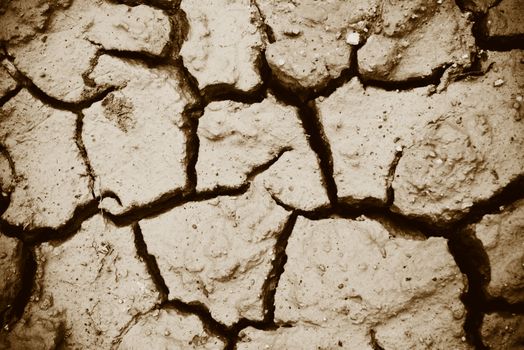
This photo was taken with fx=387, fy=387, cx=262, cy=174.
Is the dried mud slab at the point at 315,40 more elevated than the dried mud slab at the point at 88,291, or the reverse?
the dried mud slab at the point at 315,40

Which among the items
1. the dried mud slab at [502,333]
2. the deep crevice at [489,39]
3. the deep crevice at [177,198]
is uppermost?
the deep crevice at [489,39]

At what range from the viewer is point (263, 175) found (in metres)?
1.45

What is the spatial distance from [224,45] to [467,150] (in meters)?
0.98

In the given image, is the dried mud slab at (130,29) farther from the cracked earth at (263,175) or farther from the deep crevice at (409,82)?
the deep crevice at (409,82)

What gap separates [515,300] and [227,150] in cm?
110

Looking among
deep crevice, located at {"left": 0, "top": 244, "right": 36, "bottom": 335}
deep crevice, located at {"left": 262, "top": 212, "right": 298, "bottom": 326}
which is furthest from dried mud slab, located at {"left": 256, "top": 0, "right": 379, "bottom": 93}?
deep crevice, located at {"left": 0, "top": 244, "right": 36, "bottom": 335}

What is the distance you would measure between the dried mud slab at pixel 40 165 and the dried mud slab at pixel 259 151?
50 cm

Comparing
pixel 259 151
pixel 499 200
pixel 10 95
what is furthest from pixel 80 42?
pixel 499 200

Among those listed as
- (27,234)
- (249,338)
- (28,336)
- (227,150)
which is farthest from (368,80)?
(28,336)

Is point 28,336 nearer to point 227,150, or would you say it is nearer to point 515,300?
point 227,150

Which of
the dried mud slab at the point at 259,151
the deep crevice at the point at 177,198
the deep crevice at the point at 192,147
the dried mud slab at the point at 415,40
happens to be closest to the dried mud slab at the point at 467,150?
the dried mud slab at the point at 415,40

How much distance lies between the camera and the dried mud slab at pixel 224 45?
4.91 feet

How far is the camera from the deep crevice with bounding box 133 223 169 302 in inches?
55.5

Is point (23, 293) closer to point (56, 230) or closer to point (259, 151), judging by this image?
point (56, 230)
